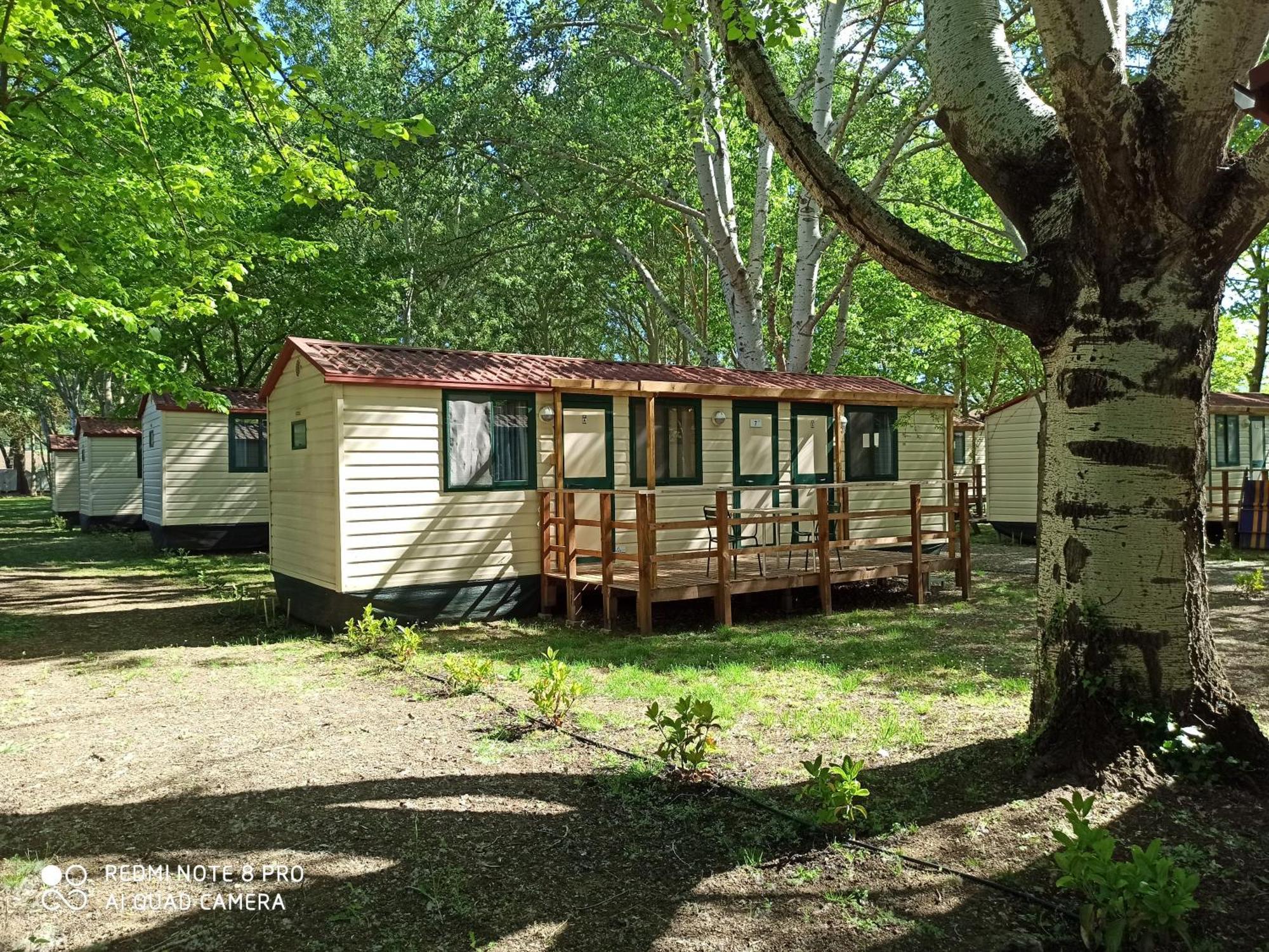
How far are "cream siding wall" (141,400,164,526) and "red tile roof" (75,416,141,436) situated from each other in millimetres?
1632

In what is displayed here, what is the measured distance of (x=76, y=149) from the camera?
356 inches

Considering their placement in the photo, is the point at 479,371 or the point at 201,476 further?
the point at 201,476

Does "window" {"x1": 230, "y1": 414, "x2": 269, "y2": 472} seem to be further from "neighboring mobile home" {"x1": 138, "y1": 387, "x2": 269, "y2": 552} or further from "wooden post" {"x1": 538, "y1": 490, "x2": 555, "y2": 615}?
"wooden post" {"x1": 538, "y1": 490, "x2": 555, "y2": 615}

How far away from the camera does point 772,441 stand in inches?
428

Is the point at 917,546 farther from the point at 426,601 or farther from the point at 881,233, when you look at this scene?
the point at 881,233

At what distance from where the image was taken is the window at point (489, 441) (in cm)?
877

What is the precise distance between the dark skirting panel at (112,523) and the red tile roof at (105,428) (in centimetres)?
224

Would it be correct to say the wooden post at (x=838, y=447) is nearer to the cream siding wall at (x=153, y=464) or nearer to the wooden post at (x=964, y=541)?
the wooden post at (x=964, y=541)

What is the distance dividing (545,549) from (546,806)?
221 inches

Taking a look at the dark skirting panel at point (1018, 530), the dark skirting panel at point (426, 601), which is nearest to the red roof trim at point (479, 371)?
the dark skirting panel at point (426, 601)

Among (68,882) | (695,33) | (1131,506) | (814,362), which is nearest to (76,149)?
(695,33)

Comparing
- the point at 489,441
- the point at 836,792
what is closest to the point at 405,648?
the point at 489,441

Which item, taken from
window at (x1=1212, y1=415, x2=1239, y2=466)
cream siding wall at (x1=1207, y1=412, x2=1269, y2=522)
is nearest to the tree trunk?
cream siding wall at (x1=1207, y1=412, x2=1269, y2=522)

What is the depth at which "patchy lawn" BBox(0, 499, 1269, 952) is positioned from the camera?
9.05ft
